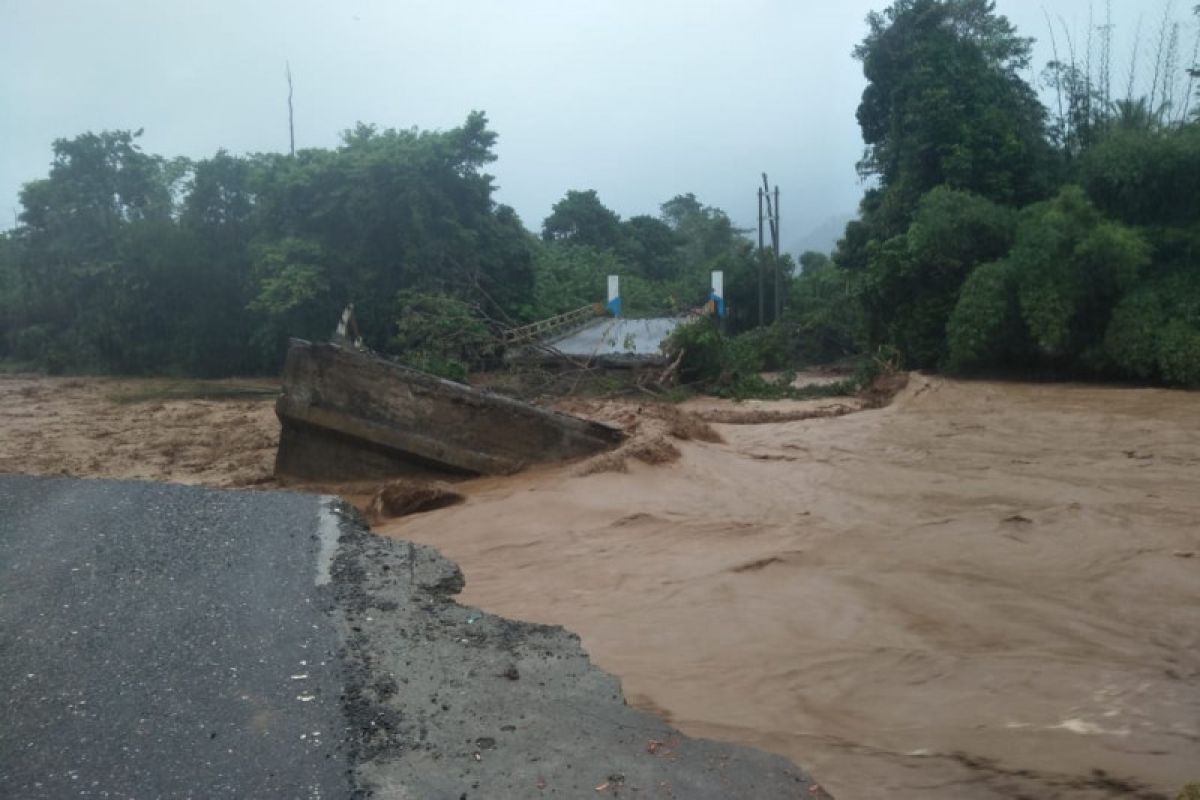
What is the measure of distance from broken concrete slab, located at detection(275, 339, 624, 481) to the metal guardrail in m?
7.68

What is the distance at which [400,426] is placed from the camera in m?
10.5

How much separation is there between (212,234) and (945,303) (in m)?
20.5

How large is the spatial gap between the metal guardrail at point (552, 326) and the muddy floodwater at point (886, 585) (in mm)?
6191

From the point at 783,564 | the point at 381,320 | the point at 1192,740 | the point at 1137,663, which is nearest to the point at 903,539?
the point at 783,564

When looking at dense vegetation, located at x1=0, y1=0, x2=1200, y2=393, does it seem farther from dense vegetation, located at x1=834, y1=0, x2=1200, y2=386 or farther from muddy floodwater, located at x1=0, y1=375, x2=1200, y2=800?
muddy floodwater, located at x1=0, y1=375, x2=1200, y2=800

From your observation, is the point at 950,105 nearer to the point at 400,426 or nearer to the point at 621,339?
the point at 621,339

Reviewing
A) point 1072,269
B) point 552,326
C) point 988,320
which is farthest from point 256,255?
point 1072,269

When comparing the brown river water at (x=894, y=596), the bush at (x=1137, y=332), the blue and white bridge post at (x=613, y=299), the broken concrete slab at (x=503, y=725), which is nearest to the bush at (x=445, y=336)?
the blue and white bridge post at (x=613, y=299)

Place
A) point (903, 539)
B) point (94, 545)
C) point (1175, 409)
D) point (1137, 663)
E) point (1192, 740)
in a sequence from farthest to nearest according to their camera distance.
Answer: point (1175, 409) → point (903, 539) → point (94, 545) → point (1137, 663) → point (1192, 740)

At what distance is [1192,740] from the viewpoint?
149 inches

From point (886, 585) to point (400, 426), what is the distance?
579 cm

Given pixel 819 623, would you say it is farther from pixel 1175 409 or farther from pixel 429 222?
pixel 429 222

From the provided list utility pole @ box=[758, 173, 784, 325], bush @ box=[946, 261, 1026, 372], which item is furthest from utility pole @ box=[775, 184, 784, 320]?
bush @ box=[946, 261, 1026, 372]

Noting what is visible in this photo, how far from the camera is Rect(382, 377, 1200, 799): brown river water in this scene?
3.85 m
